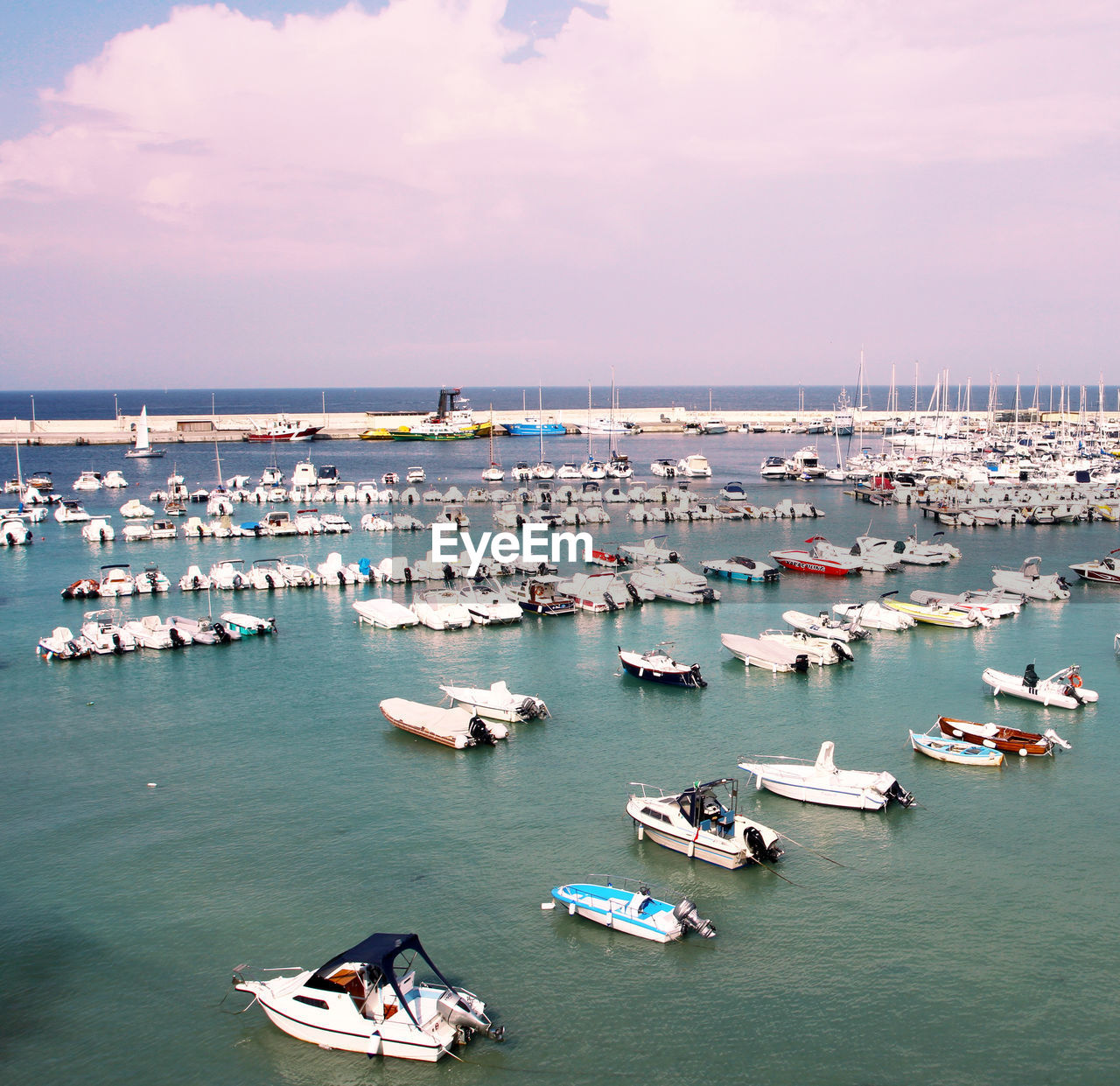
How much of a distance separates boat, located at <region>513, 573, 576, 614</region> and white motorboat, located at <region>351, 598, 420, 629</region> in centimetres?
522

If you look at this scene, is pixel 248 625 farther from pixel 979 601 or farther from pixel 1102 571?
pixel 1102 571

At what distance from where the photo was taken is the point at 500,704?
2917 centimetres

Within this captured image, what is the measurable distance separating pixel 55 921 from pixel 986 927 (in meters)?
18.4

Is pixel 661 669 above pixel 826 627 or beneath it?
beneath

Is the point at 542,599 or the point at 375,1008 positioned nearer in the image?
the point at 375,1008

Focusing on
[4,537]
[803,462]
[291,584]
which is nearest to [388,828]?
[291,584]

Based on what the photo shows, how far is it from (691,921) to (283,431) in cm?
13508

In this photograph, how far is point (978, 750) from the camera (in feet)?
85.0

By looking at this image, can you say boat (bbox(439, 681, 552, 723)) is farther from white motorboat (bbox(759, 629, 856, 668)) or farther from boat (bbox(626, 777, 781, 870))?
white motorboat (bbox(759, 629, 856, 668))

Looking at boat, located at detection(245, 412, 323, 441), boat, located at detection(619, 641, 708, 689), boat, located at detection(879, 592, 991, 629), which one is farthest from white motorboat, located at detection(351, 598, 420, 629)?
boat, located at detection(245, 412, 323, 441)

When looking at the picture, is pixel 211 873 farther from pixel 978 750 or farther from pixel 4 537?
pixel 4 537

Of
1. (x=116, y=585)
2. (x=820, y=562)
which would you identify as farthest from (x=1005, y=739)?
(x=116, y=585)

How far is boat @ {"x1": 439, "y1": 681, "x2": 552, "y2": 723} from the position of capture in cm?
2908

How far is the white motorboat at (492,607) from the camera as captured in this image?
137ft
